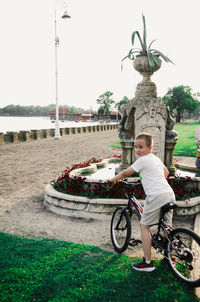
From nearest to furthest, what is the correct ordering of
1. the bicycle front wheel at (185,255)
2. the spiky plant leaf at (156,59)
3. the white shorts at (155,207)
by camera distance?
the bicycle front wheel at (185,255) → the white shorts at (155,207) → the spiky plant leaf at (156,59)

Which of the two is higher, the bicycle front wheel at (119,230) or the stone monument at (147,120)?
the stone monument at (147,120)

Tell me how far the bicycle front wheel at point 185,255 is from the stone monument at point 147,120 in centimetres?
400

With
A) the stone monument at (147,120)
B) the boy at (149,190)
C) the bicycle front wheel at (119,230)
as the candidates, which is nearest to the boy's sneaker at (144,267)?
the boy at (149,190)

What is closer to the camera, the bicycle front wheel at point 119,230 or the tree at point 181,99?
the bicycle front wheel at point 119,230

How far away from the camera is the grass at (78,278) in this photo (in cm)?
278

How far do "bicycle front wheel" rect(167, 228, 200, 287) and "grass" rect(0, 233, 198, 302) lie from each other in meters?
0.11

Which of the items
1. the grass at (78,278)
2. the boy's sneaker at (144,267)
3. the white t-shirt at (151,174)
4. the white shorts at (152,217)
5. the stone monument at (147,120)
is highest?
the stone monument at (147,120)

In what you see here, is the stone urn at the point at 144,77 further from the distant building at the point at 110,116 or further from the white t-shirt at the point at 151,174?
the distant building at the point at 110,116

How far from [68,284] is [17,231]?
6.77 ft

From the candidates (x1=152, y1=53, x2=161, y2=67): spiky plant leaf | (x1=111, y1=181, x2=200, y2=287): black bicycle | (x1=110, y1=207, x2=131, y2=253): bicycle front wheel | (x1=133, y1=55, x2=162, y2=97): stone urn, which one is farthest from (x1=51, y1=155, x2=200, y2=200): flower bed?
(x1=152, y1=53, x2=161, y2=67): spiky plant leaf

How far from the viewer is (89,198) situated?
5.50 m

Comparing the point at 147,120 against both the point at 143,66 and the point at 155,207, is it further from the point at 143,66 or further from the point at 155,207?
the point at 155,207

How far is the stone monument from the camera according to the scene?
22.6 ft

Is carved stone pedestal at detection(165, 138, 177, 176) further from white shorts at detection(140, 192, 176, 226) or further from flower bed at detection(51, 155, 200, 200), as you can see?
white shorts at detection(140, 192, 176, 226)
